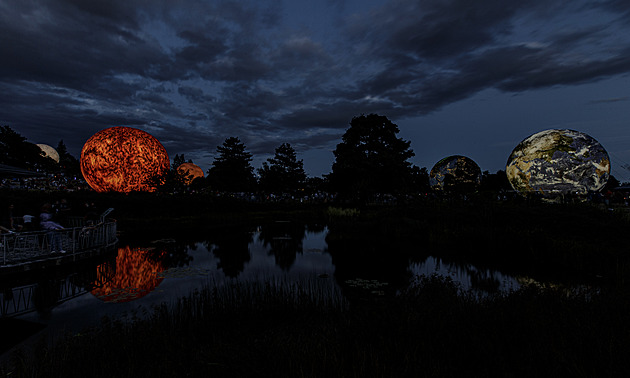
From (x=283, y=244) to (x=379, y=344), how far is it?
11069mm

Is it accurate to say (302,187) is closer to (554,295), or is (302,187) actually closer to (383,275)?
(383,275)

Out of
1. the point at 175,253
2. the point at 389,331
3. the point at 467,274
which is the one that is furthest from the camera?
the point at 175,253

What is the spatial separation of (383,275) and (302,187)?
48.0 metres

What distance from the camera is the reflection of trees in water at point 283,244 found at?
1142cm

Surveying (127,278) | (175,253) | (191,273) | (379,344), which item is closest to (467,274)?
(379,344)

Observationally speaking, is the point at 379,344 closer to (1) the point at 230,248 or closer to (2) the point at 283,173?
(1) the point at 230,248

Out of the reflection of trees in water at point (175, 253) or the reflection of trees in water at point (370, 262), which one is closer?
the reflection of trees in water at point (370, 262)

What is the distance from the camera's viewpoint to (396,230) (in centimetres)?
1573

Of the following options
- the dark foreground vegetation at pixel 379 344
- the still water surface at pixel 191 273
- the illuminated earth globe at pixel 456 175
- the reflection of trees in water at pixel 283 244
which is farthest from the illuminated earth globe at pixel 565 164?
the reflection of trees in water at pixel 283 244

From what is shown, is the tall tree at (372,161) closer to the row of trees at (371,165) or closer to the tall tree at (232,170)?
the row of trees at (371,165)

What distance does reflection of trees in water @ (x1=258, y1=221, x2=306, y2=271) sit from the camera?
450 inches

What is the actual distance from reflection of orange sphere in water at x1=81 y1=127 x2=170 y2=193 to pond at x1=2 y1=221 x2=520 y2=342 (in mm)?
10826

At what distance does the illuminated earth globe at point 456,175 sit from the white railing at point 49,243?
75.8ft

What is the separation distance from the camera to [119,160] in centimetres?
2206
